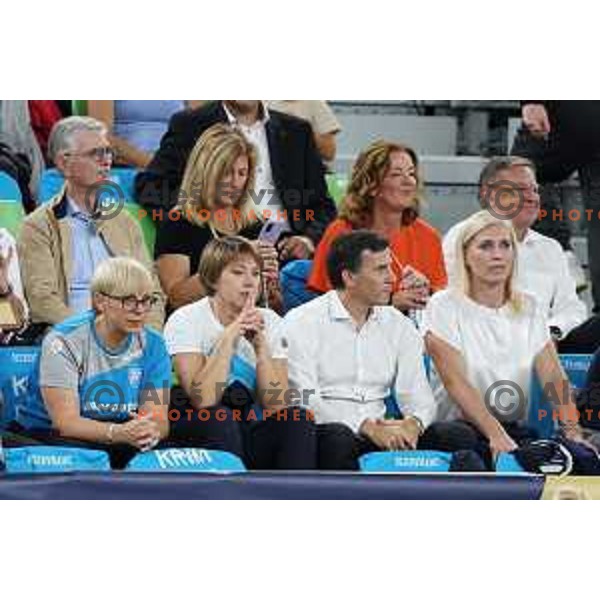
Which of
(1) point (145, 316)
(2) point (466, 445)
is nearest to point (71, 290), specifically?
(1) point (145, 316)

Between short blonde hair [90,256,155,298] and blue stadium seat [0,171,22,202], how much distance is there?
342 millimetres

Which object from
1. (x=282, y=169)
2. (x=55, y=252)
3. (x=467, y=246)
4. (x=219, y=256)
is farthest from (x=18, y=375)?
(x=467, y=246)

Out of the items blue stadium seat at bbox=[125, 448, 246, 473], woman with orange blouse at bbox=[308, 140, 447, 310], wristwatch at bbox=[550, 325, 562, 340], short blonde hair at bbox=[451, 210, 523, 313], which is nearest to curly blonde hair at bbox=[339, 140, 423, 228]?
woman with orange blouse at bbox=[308, 140, 447, 310]

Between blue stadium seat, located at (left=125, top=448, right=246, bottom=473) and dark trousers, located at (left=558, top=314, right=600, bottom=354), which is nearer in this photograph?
blue stadium seat, located at (left=125, top=448, right=246, bottom=473)

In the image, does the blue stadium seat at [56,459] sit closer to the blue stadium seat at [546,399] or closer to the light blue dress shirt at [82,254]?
the light blue dress shirt at [82,254]

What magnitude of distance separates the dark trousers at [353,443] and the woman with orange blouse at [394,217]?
423 mm

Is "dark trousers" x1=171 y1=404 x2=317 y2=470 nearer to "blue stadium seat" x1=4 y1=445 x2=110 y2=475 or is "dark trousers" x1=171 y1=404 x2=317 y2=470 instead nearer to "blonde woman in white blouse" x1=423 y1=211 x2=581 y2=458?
"blue stadium seat" x1=4 y1=445 x2=110 y2=475

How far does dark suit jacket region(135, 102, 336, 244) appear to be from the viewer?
3.77 meters

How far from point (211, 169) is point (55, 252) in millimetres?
535

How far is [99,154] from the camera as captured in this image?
3777 mm

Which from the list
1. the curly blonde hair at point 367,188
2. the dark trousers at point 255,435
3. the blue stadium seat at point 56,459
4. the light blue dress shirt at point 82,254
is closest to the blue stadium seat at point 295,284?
the curly blonde hair at point 367,188

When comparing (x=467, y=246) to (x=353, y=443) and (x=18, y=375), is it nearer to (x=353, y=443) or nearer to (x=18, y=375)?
(x=353, y=443)

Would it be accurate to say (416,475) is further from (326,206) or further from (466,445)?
(326,206)

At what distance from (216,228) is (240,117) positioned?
0.34 m
